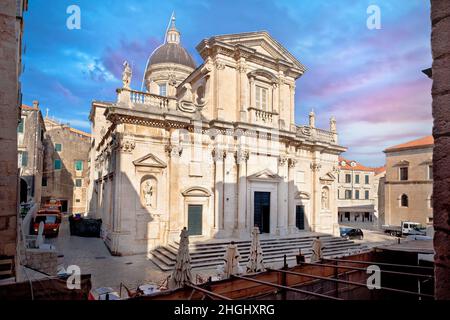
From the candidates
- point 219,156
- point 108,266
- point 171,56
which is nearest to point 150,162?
point 219,156

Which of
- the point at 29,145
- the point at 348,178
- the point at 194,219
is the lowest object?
the point at 194,219

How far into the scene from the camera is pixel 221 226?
20609 mm

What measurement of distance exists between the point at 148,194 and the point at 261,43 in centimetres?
1498

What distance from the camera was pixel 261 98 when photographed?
2352 centimetres

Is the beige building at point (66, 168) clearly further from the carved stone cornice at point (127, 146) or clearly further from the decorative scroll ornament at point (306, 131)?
the decorative scroll ornament at point (306, 131)

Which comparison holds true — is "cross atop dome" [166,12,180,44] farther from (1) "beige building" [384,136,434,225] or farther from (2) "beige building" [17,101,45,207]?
(1) "beige building" [384,136,434,225]

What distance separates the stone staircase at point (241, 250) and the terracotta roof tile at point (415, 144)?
21.3 m

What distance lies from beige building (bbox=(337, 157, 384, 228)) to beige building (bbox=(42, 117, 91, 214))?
42528 millimetres

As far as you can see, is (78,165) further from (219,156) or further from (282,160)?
(282,160)


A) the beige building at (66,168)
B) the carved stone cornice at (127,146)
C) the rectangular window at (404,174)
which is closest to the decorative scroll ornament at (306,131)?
the carved stone cornice at (127,146)

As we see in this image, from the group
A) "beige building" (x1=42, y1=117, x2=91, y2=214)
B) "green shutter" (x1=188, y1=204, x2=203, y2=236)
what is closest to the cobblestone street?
"green shutter" (x1=188, y1=204, x2=203, y2=236)
